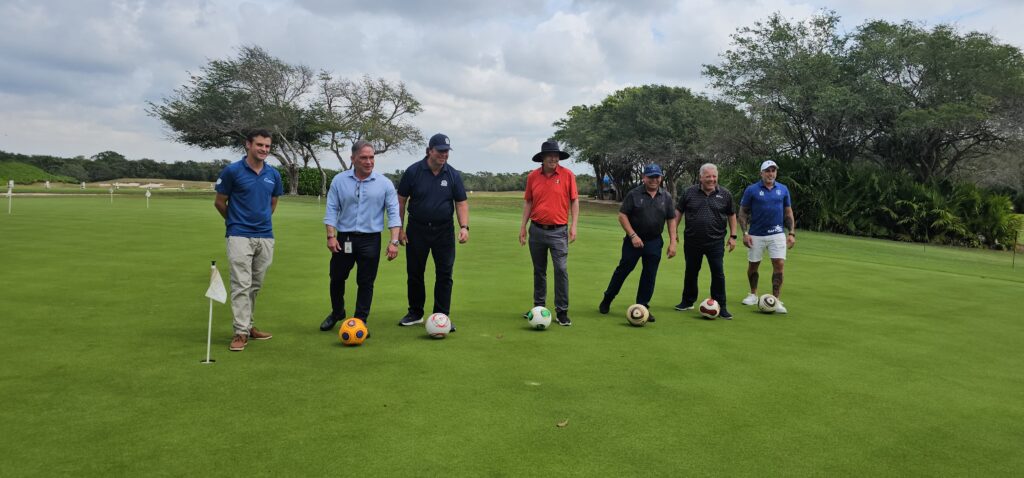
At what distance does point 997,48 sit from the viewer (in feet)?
Answer: 103

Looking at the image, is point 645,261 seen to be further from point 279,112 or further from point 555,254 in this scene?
point 279,112

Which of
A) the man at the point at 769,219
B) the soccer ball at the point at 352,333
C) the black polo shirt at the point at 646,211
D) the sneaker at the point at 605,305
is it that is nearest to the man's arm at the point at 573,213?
the black polo shirt at the point at 646,211

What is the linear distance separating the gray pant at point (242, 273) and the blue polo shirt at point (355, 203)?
810mm

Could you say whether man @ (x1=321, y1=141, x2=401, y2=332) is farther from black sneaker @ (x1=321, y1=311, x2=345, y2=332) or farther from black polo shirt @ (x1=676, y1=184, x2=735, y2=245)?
black polo shirt @ (x1=676, y1=184, x2=735, y2=245)

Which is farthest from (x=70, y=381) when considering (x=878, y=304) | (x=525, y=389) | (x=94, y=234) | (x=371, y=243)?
(x=94, y=234)

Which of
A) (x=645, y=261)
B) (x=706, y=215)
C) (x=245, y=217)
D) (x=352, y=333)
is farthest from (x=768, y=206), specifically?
(x=245, y=217)

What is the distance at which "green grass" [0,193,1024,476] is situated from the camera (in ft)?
13.1

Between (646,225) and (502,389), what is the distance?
406 cm

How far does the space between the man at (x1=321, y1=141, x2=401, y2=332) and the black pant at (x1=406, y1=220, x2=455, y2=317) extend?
307 millimetres

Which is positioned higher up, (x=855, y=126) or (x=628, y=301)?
(x=855, y=126)

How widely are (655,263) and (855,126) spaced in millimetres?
32356

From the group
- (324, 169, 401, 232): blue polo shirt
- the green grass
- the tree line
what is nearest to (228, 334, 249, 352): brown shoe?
the green grass

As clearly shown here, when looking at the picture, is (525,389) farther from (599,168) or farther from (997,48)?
(599,168)

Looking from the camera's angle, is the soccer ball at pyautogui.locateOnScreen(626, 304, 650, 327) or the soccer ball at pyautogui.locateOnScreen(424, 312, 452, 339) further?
the soccer ball at pyautogui.locateOnScreen(626, 304, 650, 327)
